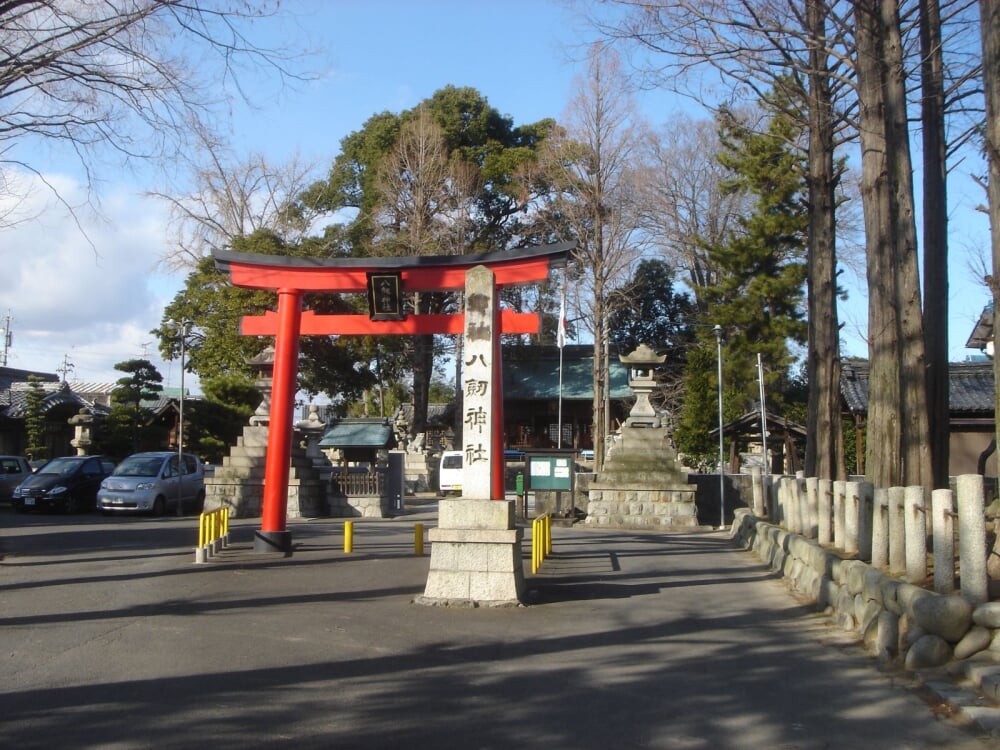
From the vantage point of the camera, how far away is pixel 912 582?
7988 mm

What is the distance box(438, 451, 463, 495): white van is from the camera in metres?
33.3

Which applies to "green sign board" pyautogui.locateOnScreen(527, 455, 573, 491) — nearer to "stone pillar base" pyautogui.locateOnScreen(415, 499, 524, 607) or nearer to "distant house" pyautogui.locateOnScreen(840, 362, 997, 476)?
"distant house" pyautogui.locateOnScreen(840, 362, 997, 476)

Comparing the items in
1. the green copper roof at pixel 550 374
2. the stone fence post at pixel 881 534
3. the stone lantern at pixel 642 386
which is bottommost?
the stone fence post at pixel 881 534

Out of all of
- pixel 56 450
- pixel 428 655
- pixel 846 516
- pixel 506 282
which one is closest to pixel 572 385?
pixel 56 450

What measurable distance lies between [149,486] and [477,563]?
15.6 m

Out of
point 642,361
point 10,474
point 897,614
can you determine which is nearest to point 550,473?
point 642,361

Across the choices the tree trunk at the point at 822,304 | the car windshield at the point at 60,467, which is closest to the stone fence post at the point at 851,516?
the tree trunk at the point at 822,304

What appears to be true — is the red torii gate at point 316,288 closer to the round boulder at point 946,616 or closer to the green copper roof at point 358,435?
the round boulder at point 946,616

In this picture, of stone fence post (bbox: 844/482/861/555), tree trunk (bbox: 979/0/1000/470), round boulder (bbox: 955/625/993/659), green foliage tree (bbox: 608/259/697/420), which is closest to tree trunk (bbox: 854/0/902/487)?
stone fence post (bbox: 844/482/861/555)

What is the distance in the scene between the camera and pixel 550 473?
74.0ft

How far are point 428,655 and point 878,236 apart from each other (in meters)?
8.04

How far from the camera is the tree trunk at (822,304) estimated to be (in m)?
16.4

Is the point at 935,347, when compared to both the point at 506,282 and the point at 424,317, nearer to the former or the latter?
the point at 506,282

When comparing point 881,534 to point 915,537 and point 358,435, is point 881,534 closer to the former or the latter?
point 915,537
